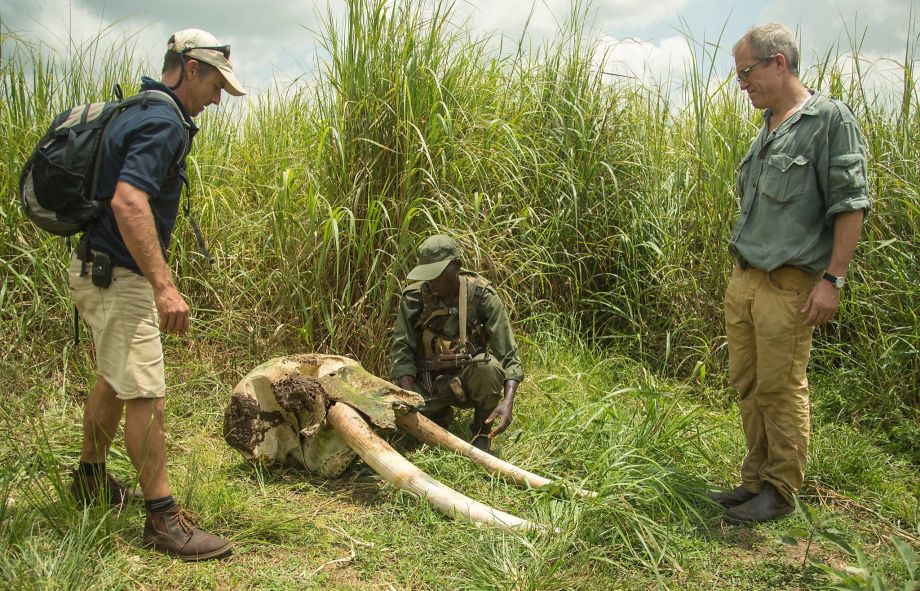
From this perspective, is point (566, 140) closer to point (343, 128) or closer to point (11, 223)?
point (343, 128)

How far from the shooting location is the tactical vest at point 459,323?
3.89m

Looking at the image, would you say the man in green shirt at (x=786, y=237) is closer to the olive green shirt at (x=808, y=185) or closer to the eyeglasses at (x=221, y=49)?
the olive green shirt at (x=808, y=185)

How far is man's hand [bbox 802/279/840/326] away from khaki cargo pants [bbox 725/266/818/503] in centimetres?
6

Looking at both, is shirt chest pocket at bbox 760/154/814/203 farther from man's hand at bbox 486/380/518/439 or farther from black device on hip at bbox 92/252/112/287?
black device on hip at bbox 92/252/112/287

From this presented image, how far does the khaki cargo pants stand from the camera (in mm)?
3010

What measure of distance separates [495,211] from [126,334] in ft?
9.31

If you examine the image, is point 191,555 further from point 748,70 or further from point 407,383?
point 748,70

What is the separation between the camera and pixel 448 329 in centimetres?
397

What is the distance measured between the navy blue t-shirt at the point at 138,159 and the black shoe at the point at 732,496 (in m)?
2.64

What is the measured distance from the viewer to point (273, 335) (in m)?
4.33

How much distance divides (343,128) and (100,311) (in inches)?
81.2

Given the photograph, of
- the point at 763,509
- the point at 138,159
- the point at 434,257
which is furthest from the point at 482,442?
the point at 138,159

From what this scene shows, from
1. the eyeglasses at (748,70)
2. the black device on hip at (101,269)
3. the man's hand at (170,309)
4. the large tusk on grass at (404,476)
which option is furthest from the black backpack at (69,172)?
the eyeglasses at (748,70)

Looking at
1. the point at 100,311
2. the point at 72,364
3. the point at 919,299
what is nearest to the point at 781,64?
the point at 919,299
